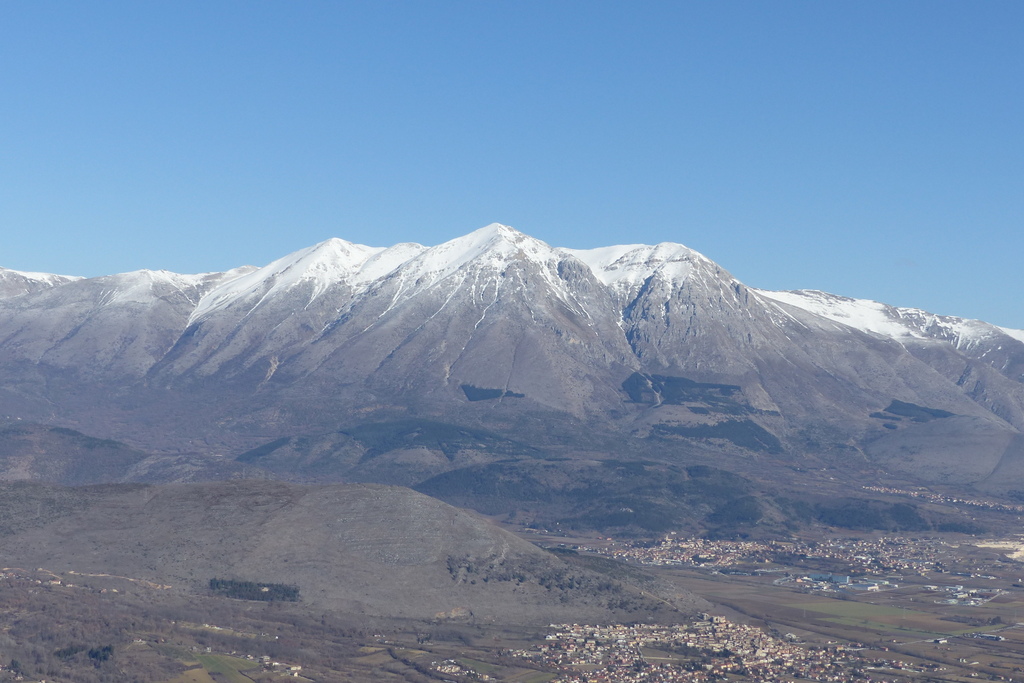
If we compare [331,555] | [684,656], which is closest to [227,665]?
[331,555]

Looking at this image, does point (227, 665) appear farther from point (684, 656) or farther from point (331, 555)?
point (684, 656)

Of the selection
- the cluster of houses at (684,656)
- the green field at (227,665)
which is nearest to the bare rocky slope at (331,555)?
the cluster of houses at (684,656)

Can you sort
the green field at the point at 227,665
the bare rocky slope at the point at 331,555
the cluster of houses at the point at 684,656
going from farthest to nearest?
the bare rocky slope at the point at 331,555
the cluster of houses at the point at 684,656
the green field at the point at 227,665

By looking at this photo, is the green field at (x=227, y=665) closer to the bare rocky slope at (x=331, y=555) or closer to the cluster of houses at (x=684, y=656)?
the bare rocky slope at (x=331, y=555)

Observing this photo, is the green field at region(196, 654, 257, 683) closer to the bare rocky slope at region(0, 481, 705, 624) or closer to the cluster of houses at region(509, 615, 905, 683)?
the bare rocky slope at region(0, 481, 705, 624)

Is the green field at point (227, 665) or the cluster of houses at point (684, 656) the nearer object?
the green field at point (227, 665)

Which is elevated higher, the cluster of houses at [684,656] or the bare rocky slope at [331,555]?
the bare rocky slope at [331,555]

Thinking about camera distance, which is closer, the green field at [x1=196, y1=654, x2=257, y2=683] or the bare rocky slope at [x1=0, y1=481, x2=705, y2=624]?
the green field at [x1=196, y1=654, x2=257, y2=683]

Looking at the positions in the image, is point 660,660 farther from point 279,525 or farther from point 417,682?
point 279,525

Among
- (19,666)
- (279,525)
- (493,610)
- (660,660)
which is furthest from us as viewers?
(279,525)

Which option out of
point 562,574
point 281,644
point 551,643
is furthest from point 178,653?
point 562,574

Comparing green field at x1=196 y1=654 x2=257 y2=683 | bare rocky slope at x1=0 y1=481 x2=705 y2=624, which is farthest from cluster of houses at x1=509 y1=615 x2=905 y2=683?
green field at x1=196 y1=654 x2=257 y2=683
